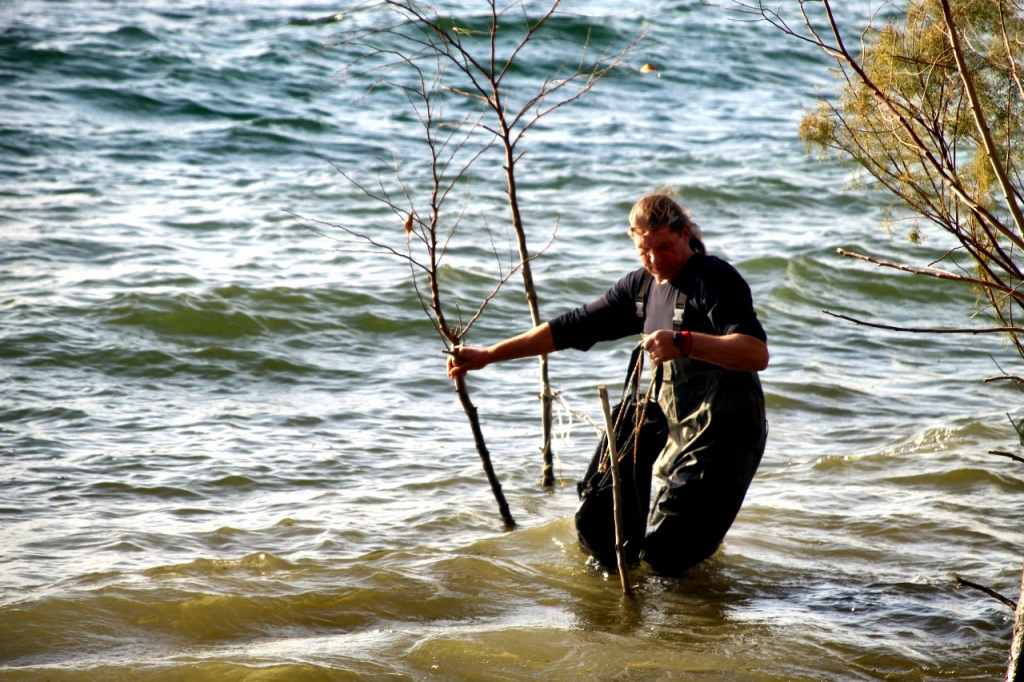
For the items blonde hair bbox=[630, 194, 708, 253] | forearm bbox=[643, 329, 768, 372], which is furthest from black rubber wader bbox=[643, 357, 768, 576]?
blonde hair bbox=[630, 194, 708, 253]

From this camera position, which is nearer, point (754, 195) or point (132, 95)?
point (754, 195)

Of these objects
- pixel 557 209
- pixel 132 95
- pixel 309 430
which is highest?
pixel 132 95

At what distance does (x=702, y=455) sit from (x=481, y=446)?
109 centimetres

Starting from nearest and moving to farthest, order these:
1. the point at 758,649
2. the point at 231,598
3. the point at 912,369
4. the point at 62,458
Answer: the point at 758,649, the point at 231,598, the point at 62,458, the point at 912,369

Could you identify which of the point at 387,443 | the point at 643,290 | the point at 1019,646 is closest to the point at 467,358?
the point at 643,290

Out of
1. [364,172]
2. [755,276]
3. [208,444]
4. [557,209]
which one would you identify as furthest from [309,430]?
[364,172]

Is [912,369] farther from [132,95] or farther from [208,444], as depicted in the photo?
[132,95]

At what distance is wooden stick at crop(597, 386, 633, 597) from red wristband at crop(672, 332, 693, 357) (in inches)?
12.6

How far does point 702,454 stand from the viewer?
14.5 feet

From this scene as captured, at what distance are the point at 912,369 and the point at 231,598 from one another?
248 inches

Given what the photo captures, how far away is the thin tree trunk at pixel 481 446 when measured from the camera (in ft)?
15.8

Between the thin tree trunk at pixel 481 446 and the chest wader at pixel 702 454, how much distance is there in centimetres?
87

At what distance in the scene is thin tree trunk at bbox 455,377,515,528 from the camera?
189 inches

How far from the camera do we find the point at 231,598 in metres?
4.62
